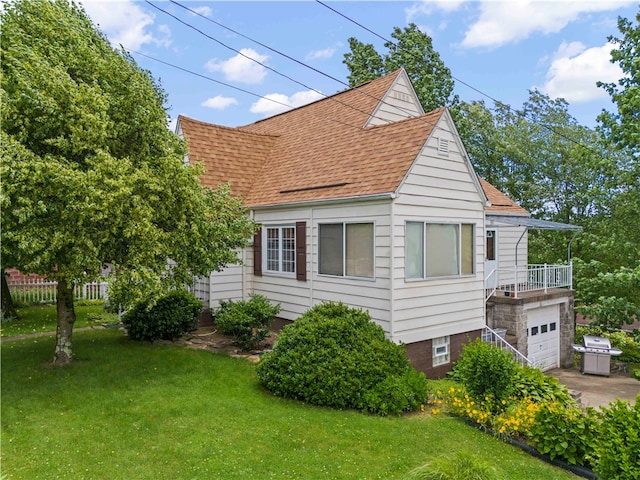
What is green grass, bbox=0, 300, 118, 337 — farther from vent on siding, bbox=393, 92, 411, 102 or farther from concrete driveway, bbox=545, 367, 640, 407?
concrete driveway, bbox=545, 367, 640, 407

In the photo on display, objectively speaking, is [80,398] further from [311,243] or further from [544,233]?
[544,233]

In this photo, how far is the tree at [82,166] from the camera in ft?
21.1

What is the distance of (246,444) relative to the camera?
5.74m

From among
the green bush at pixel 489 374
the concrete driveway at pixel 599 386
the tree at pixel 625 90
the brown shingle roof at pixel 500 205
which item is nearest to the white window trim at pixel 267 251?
the green bush at pixel 489 374

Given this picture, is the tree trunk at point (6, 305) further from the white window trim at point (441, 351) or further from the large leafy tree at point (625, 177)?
the large leafy tree at point (625, 177)

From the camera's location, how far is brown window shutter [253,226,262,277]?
1280 centimetres

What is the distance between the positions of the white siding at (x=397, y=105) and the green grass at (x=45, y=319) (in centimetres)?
1074

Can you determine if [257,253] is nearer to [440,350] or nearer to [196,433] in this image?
[440,350]

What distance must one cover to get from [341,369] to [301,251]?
4.49 metres

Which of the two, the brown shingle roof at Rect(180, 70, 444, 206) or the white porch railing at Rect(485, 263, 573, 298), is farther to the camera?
the white porch railing at Rect(485, 263, 573, 298)

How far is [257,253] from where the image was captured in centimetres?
1291

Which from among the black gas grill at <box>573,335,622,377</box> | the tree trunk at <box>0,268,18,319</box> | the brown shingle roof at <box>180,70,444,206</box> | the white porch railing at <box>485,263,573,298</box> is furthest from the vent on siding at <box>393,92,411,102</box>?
the tree trunk at <box>0,268,18,319</box>

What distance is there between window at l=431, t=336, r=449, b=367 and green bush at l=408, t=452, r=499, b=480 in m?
5.53

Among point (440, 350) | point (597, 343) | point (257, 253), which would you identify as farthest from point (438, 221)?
point (597, 343)
